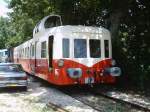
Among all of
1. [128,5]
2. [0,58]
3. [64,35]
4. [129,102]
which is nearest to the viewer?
[129,102]

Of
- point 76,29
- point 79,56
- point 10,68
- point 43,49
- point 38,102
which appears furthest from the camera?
point 43,49

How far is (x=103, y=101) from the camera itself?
52.6 ft

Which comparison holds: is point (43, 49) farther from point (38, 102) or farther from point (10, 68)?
point (38, 102)

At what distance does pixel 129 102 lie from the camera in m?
15.0

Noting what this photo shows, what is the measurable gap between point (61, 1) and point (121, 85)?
265 inches

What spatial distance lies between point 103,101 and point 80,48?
3380 millimetres

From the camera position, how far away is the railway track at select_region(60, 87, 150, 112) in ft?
45.6

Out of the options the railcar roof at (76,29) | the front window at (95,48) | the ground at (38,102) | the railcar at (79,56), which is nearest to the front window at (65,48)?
the railcar at (79,56)

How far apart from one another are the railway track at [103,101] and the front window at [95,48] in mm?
1742

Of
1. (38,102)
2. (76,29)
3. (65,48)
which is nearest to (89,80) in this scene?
(65,48)

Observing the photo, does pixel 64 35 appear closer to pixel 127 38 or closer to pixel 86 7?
pixel 127 38

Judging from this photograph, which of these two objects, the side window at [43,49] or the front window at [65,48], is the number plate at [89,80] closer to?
the front window at [65,48]

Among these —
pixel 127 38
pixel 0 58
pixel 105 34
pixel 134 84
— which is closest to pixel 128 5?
pixel 127 38

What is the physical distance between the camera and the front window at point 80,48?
18328 millimetres
